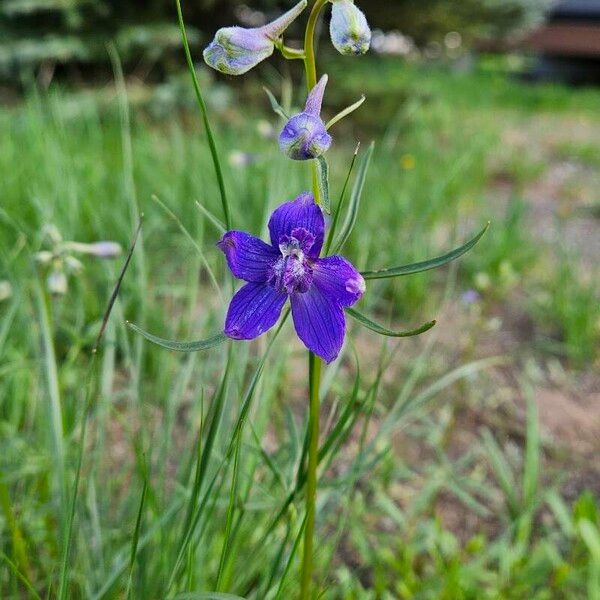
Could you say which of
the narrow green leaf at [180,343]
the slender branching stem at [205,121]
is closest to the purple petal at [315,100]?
the slender branching stem at [205,121]

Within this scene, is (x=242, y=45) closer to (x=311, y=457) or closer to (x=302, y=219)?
(x=302, y=219)

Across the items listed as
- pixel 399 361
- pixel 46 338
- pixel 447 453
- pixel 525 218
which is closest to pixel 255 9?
pixel 525 218

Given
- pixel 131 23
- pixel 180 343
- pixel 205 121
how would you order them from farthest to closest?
pixel 131 23
pixel 205 121
pixel 180 343

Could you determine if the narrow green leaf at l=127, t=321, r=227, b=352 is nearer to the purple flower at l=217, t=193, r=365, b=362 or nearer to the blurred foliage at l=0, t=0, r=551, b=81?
the purple flower at l=217, t=193, r=365, b=362

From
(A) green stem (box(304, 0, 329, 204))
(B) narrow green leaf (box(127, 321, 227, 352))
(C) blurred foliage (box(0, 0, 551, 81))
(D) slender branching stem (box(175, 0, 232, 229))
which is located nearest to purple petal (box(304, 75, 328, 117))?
(A) green stem (box(304, 0, 329, 204))

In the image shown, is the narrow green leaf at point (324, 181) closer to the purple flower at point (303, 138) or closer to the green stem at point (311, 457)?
the purple flower at point (303, 138)

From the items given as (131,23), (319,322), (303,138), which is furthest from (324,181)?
(131,23)

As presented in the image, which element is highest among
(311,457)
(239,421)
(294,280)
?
(294,280)
